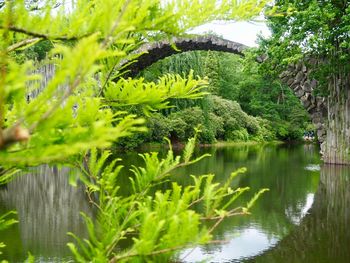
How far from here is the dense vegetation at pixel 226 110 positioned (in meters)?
20.1

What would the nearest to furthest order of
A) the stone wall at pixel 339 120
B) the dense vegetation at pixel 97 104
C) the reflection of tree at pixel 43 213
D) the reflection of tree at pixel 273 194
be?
the dense vegetation at pixel 97 104 → the reflection of tree at pixel 43 213 → the reflection of tree at pixel 273 194 → the stone wall at pixel 339 120

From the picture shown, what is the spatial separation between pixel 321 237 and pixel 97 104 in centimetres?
411

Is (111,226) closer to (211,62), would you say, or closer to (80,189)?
(80,189)

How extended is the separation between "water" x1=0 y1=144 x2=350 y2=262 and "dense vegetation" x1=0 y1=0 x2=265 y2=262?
670 mm

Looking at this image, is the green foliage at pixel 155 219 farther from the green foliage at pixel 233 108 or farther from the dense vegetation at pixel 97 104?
the green foliage at pixel 233 108

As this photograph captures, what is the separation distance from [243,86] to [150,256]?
29.3m

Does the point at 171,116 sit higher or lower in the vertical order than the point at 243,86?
lower

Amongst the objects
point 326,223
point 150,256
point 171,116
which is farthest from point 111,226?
point 171,116

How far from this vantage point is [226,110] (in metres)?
25.7

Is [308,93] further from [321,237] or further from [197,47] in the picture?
[321,237]

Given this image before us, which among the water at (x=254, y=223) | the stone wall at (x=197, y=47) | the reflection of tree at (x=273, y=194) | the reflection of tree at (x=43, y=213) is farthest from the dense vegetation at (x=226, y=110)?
the water at (x=254, y=223)

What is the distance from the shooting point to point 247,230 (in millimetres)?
5074

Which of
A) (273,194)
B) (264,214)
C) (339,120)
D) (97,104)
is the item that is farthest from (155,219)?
(339,120)

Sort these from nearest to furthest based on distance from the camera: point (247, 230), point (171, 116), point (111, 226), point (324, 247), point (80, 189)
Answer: point (111, 226) < point (324, 247) < point (247, 230) < point (80, 189) < point (171, 116)
